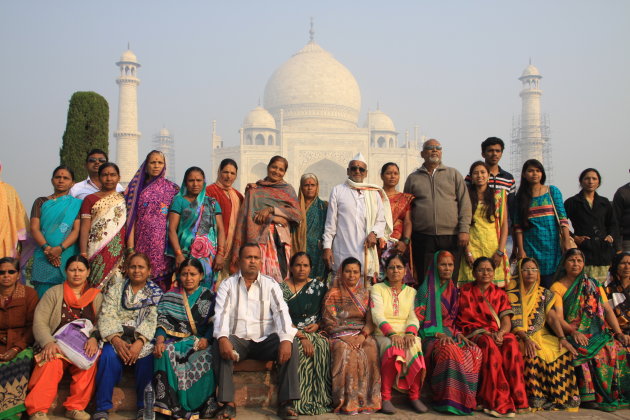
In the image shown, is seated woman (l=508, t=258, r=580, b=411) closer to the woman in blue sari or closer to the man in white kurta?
the man in white kurta

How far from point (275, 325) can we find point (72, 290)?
1318 mm

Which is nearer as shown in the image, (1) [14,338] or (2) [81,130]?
(1) [14,338]

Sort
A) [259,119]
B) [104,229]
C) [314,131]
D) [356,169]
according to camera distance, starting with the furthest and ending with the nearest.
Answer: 1. [259,119]
2. [314,131]
3. [356,169]
4. [104,229]

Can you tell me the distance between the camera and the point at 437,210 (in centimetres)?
479

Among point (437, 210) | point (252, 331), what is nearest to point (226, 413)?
point (252, 331)

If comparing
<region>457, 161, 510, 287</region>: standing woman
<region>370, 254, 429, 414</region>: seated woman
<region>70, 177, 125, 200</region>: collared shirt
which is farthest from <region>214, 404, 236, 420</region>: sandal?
<region>70, 177, 125, 200</region>: collared shirt

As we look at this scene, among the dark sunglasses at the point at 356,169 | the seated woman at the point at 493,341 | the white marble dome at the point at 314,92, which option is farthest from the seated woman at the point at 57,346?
the white marble dome at the point at 314,92

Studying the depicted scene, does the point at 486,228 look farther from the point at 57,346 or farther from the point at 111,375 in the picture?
the point at 57,346

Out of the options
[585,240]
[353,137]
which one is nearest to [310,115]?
[353,137]

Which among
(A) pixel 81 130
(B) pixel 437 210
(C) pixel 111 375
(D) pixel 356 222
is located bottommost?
(C) pixel 111 375

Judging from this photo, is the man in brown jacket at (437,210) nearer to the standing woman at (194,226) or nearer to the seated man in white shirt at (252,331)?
the seated man in white shirt at (252,331)

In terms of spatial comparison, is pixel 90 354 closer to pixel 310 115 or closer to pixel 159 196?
pixel 159 196

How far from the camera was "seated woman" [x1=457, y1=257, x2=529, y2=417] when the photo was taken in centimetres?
383

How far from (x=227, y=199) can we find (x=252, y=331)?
134 centimetres
